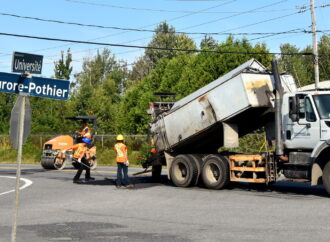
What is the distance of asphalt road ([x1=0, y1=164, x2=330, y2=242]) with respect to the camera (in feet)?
27.9

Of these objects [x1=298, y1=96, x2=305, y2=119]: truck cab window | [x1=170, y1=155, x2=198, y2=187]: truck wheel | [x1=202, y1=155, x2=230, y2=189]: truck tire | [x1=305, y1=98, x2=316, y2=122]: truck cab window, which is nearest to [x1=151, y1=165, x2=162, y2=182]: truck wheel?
[x1=170, y1=155, x2=198, y2=187]: truck wheel

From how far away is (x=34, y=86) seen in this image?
6.69 m

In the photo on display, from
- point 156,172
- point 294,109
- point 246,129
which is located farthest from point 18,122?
point 156,172

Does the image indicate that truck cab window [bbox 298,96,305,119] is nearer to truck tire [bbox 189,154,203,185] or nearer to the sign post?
truck tire [bbox 189,154,203,185]

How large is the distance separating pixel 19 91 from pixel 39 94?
259 mm

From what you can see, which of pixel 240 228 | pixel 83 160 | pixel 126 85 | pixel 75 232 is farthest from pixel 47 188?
pixel 126 85

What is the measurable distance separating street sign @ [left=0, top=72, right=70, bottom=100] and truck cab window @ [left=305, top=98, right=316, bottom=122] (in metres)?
8.06

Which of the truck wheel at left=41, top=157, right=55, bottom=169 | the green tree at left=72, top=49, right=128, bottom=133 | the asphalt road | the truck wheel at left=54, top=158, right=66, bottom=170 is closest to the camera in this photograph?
the asphalt road

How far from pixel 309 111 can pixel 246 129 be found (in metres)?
3.40

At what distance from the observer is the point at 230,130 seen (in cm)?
1444

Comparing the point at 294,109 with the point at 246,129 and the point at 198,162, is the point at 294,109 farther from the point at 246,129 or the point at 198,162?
the point at 198,162

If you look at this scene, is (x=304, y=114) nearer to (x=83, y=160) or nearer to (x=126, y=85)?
(x=83, y=160)

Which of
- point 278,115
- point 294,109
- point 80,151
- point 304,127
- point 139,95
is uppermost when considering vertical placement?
point 139,95

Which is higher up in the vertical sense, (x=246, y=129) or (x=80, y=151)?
(x=246, y=129)
